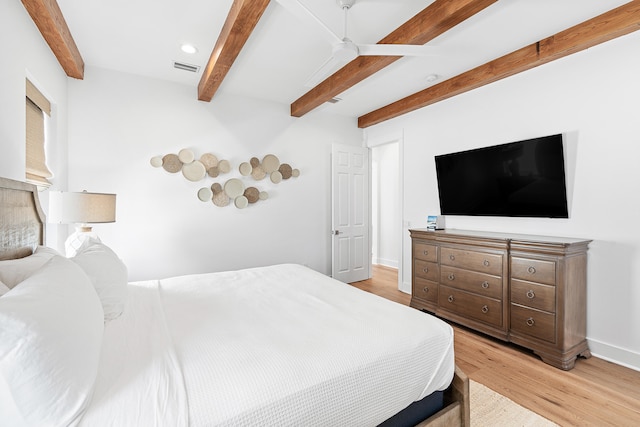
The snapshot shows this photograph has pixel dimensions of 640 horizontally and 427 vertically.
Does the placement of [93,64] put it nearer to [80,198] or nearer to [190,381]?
[80,198]

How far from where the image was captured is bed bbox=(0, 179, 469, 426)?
799 millimetres

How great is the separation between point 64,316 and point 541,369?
3.02 meters

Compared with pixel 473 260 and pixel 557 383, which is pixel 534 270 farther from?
pixel 557 383

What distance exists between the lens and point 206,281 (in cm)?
229

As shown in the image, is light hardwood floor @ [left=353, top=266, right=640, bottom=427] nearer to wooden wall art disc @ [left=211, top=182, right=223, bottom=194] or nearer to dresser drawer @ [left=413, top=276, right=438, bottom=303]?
dresser drawer @ [left=413, top=276, right=438, bottom=303]

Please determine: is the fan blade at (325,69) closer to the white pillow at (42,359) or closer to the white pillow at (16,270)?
the white pillow at (42,359)

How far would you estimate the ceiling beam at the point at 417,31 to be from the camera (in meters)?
1.85

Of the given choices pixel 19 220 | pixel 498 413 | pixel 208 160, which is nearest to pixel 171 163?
pixel 208 160

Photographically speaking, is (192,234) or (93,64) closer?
(93,64)

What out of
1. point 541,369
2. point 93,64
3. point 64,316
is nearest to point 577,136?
point 541,369

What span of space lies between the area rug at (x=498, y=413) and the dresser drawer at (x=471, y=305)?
0.90 metres

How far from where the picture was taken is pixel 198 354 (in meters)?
1.17

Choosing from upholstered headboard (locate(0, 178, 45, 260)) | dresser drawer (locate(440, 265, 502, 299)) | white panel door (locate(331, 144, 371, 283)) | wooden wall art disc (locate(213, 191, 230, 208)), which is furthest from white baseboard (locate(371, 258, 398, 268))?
upholstered headboard (locate(0, 178, 45, 260))

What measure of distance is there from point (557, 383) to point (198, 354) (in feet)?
8.15
